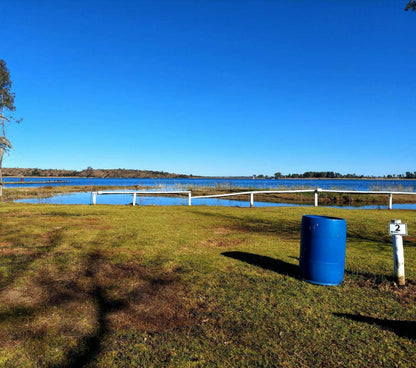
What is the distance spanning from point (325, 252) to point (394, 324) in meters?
1.63

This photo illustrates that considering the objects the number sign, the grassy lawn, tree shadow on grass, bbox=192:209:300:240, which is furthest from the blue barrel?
tree shadow on grass, bbox=192:209:300:240

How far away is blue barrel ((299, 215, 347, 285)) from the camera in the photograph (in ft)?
17.2

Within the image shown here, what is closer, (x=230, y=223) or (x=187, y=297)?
(x=187, y=297)

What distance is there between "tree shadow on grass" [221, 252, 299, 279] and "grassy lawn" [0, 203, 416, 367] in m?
0.03

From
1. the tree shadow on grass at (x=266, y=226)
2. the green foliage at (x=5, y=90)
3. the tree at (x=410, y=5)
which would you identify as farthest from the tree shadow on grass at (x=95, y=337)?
the green foliage at (x=5, y=90)

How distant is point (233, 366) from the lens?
2904 mm

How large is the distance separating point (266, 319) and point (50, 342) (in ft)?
8.93

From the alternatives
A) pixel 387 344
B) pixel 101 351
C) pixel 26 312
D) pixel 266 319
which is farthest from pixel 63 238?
pixel 387 344

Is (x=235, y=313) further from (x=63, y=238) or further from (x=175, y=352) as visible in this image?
(x=63, y=238)

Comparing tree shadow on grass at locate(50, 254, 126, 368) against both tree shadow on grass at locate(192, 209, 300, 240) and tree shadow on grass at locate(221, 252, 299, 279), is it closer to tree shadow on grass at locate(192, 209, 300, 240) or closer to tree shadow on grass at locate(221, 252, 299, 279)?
tree shadow on grass at locate(221, 252, 299, 279)

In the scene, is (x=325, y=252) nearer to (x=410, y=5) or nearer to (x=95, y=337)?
(x=95, y=337)

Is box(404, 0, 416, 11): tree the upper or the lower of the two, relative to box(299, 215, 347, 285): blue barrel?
upper

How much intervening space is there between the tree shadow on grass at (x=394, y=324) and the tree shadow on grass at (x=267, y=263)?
1.72m

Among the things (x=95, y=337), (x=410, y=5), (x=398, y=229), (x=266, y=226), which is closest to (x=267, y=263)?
(x=398, y=229)
